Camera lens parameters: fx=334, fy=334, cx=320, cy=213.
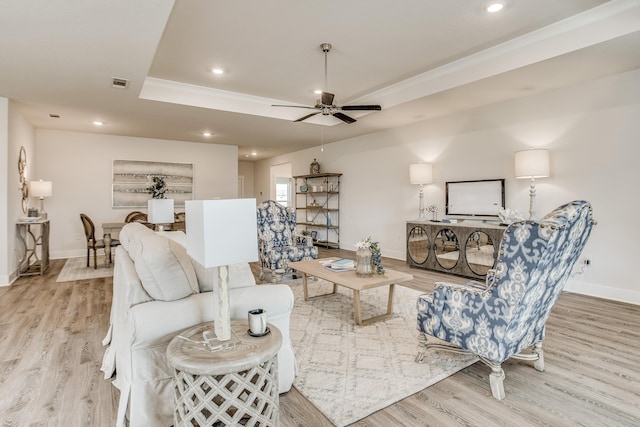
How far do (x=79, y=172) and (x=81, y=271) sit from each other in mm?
2460

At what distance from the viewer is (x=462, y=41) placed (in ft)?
11.4

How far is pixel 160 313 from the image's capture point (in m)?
1.63

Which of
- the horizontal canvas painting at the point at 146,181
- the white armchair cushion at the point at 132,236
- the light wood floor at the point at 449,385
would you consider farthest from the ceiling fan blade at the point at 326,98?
the horizontal canvas painting at the point at 146,181

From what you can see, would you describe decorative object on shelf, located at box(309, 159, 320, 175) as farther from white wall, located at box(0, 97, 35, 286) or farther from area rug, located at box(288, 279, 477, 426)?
white wall, located at box(0, 97, 35, 286)

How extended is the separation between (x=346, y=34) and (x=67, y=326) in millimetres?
3807

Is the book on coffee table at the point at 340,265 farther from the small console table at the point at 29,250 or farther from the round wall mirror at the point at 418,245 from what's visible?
the small console table at the point at 29,250

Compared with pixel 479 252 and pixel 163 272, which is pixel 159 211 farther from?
pixel 479 252

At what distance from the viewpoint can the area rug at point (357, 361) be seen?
6.32 feet

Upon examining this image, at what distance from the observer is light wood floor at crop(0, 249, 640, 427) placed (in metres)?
1.77

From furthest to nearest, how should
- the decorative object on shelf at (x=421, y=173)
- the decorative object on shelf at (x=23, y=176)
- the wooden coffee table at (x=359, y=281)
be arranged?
the decorative object on shelf at (x=421, y=173) < the decorative object on shelf at (x=23, y=176) < the wooden coffee table at (x=359, y=281)

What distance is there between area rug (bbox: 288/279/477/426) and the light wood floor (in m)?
0.08

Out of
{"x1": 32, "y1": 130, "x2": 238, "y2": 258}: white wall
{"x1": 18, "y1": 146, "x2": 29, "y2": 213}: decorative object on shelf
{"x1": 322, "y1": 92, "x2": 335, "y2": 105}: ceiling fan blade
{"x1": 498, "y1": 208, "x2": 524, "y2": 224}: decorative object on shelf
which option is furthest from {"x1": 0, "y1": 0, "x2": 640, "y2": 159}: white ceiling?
{"x1": 498, "y1": 208, "x2": 524, "y2": 224}: decorative object on shelf

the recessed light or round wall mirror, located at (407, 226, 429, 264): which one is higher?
the recessed light

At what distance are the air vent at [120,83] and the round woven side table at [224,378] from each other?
3.50m
